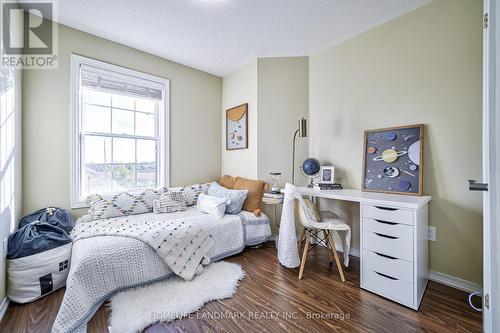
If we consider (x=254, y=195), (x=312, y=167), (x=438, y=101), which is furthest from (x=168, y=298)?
(x=438, y=101)

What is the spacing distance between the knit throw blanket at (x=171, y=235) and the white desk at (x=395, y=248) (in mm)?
1497

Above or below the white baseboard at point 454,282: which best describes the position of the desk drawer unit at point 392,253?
above

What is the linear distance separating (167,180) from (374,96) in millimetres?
2878

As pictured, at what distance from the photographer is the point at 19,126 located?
2008mm

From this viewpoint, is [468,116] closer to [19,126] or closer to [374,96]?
[374,96]

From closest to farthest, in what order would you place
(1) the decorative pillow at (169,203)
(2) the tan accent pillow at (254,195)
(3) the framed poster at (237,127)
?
(1) the decorative pillow at (169,203) < (2) the tan accent pillow at (254,195) < (3) the framed poster at (237,127)

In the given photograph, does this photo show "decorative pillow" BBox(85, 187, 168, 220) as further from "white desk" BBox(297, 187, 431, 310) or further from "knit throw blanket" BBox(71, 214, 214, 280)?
"white desk" BBox(297, 187, 431, 310)

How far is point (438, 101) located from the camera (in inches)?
77.1

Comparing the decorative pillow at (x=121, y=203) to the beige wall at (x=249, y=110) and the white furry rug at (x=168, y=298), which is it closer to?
the white furry rug at (x=168, y=298)

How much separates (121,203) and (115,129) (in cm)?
98

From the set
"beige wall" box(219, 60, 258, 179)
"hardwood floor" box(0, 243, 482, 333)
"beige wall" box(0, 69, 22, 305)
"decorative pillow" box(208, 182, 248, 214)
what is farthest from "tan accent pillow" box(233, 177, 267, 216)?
"beige wall" box(0, 69, 22, 305)

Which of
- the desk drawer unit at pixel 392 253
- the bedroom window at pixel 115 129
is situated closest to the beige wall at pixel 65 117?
the bedroom window at pixel 115 129

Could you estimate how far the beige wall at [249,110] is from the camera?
3.10 m

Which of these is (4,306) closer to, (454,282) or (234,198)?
(234,198)
